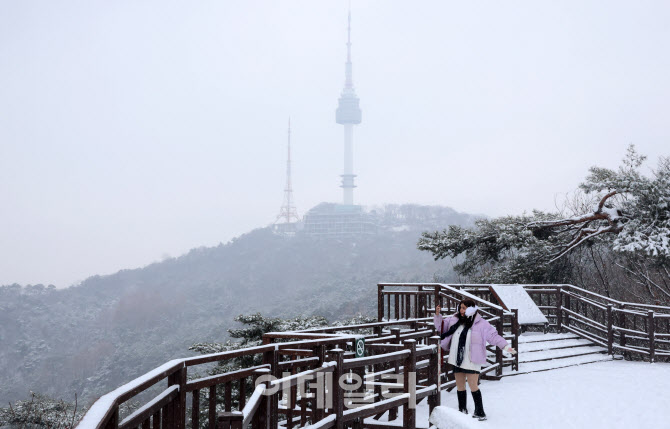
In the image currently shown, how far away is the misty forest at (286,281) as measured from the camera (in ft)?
66.6

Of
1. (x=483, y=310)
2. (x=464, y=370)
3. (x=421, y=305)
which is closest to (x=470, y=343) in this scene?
(x=464, y=370)

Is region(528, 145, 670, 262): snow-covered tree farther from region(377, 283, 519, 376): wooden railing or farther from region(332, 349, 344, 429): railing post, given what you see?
region(332, 349, 344, 429): railing post

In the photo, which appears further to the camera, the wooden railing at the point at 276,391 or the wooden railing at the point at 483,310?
the wooden railing at the point at 483,310

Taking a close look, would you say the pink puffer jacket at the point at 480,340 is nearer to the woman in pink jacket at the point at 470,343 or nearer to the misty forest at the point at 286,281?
the woman in pink jacket at the point at 470,343

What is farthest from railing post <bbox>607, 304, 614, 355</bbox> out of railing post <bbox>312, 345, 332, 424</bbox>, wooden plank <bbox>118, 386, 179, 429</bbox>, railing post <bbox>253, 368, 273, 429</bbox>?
wooden plank <bbox>118, 386, 179, 429</bbox>

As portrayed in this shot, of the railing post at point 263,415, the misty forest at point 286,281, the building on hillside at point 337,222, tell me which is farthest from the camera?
the building on hillside at point 337,222

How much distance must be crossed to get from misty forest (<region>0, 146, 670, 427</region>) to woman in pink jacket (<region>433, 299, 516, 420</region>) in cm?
1114

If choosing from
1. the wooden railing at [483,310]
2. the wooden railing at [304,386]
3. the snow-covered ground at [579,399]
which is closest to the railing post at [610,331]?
the wooden railing at [304,386]

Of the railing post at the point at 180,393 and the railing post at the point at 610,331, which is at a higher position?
the railing post at the point at 180,393

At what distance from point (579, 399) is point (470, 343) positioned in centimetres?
294

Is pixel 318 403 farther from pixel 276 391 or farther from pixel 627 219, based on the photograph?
pixel 627 219

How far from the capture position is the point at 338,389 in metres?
5.59

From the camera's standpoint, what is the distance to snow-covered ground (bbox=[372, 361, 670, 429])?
27.0 feet

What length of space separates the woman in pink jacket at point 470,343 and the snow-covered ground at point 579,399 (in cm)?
61
